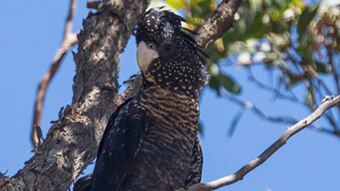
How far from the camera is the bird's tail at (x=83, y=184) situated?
14.9 feet

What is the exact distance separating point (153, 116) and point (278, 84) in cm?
156

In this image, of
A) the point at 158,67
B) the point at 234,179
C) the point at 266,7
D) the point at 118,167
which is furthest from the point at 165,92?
the point at 266,7

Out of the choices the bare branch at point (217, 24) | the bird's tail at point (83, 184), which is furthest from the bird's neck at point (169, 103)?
the bird's tail at point (83, 184)

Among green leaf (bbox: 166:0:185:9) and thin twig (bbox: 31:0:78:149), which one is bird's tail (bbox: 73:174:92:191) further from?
green leaf (bbox: 166:0:185:9)

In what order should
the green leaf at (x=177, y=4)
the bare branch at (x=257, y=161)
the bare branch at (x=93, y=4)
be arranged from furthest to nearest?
the green leaf at (x=177, y=4) < the bare branch at (x=93, y=4) < the bare branch at (x=257, y=161)

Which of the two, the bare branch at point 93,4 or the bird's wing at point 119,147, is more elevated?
the bare branch at point 93,4

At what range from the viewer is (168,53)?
4.67 metres

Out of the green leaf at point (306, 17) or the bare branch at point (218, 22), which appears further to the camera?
the green leaf at point (306, 17)

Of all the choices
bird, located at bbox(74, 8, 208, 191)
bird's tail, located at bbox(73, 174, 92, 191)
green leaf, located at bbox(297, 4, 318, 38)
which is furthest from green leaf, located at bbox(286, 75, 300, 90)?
bird's tail, located at bbox(73, 174, 92, 191)

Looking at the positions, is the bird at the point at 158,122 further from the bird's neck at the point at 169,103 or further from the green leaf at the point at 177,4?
the green leaf at the point at 177,4

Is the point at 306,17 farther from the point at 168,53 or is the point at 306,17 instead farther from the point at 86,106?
the point at 86,106

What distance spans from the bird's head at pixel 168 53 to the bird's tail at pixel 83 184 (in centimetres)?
53

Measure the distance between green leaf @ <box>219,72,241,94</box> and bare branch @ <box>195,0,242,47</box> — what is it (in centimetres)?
88

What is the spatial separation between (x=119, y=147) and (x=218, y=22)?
85 cm
